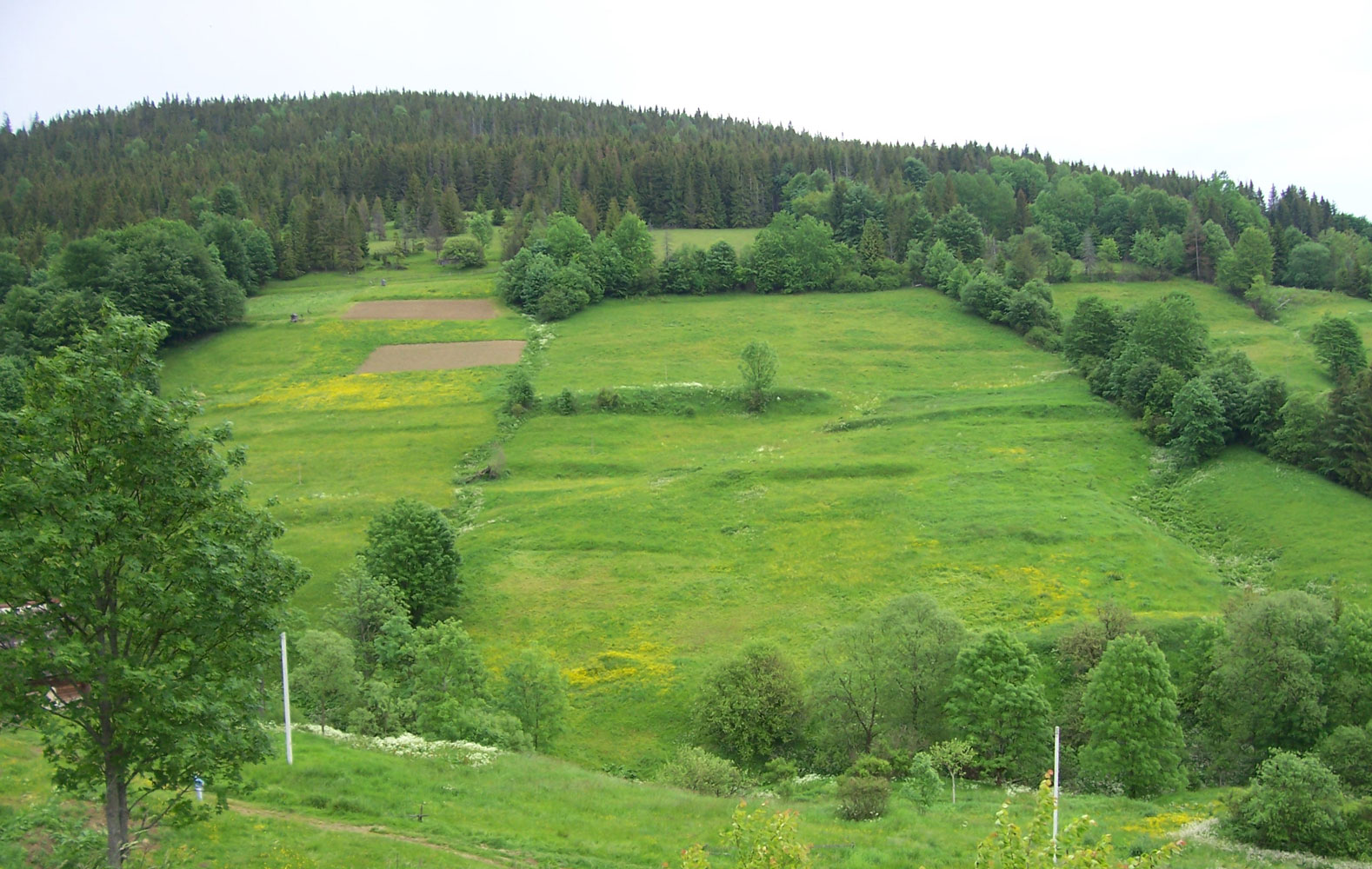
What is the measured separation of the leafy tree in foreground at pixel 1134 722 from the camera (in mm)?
37094

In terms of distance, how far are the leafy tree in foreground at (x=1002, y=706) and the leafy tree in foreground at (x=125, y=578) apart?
30262 mm

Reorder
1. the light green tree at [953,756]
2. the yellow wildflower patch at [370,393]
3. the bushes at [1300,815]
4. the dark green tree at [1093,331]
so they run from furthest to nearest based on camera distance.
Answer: the dark green tree at [1093,331], the yellow wildflower patch at [370,393], the light green tree at [953,756], the bushes at [1300,815]

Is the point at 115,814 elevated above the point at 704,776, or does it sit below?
above

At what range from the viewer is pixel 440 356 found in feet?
345

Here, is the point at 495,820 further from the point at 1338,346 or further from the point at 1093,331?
the point at 1338,346

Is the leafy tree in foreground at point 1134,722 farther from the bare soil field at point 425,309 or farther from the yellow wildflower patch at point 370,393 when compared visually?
the bare soil field at point 425,309

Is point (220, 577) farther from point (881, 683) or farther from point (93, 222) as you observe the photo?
point (93, 222)

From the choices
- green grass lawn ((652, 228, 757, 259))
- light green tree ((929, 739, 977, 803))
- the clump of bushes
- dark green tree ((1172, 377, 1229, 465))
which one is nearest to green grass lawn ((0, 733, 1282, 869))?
the clump of bushes

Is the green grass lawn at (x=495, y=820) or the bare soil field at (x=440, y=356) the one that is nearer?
the green grass lawn at (x=495, y=820)

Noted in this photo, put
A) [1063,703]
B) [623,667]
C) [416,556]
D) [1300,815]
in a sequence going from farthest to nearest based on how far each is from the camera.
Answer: [416,556] → [623,667] → [1063,703] → [1300,815]

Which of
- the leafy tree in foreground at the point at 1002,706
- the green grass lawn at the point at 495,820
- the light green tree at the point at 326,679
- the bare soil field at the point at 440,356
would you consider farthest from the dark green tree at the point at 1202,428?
the light green tree at the point at 326,679

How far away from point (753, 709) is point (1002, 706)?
1039 centimetres

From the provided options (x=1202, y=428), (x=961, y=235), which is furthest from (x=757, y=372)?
(x=961, y=235)

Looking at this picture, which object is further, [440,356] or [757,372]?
[440,356]
